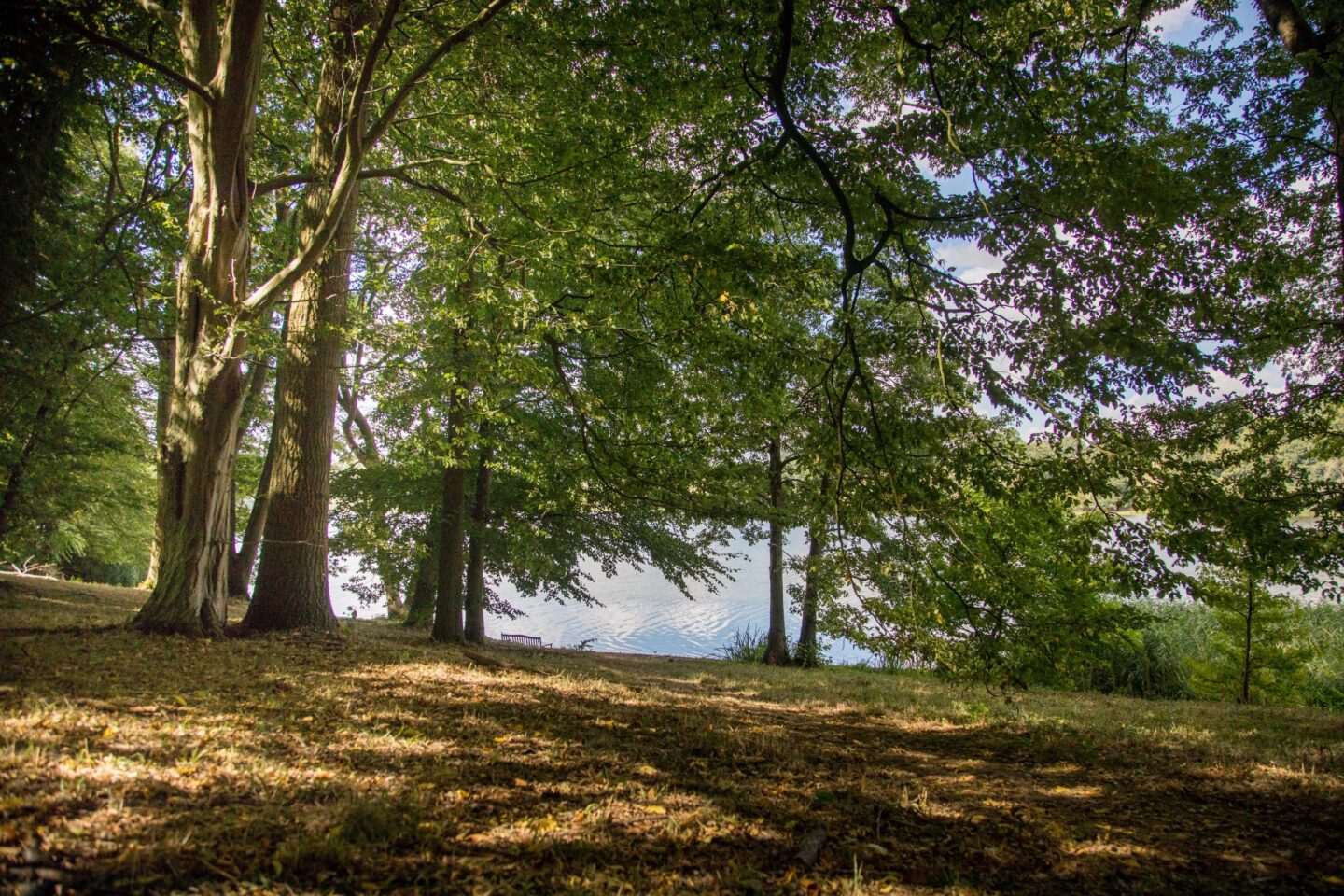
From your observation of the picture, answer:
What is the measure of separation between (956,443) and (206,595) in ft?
25.7

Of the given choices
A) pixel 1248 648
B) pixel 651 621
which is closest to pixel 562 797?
pixel 1248 648

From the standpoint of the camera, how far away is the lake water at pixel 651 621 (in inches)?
1102

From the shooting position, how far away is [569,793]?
3.26 meters

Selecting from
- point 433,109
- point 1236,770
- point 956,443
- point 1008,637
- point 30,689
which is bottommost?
point 1236,770

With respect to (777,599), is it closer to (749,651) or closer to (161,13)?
(749,651)

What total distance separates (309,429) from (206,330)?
76.8 inches

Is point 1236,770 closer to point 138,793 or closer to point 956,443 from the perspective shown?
point 956,443

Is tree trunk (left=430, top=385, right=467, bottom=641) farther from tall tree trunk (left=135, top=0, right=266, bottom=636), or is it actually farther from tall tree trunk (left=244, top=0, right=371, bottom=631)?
tall tree trunk (left=135, top=0, right=266, bottom=636)

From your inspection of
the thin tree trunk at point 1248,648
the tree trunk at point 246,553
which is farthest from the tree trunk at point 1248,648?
the tree trunk at point 246,553

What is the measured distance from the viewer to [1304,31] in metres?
7.01

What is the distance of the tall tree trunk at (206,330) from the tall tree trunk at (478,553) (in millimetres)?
5293

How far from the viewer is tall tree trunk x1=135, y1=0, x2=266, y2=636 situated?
21.4 ft

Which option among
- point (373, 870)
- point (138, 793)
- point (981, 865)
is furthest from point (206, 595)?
point (981, 865)

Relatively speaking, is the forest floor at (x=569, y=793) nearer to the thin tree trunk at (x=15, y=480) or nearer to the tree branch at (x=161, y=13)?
the thin tree trunk at (x=15, y=480)
